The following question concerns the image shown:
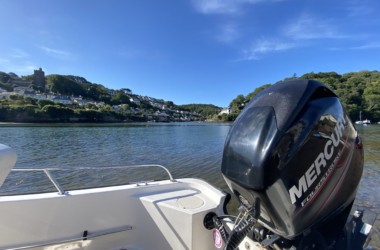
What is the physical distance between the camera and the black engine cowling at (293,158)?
120 centimetres

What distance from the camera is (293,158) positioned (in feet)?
4.01

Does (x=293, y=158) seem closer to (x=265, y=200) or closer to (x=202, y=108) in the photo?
(x=265, y=200)

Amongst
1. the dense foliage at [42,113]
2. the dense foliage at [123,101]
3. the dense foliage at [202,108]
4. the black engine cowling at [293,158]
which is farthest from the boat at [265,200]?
the dense foliage at [202,108]

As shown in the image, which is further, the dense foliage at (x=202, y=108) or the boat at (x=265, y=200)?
the dense foliage at (x=202, y=108)

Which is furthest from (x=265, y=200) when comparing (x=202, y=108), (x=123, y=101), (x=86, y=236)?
(x=202, y=108)

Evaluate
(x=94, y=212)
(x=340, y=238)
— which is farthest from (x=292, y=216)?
(x=94, y=212)

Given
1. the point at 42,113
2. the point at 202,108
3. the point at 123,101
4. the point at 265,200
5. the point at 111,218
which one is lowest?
the point at 42,113

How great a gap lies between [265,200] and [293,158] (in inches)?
10.7

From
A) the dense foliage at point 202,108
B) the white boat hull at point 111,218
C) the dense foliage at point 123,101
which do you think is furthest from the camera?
the dense foliage at point 202,108

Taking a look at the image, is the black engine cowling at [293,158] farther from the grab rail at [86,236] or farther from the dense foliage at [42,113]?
the dense foliage at [42,113]

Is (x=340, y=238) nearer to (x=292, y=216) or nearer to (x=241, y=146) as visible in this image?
(x=292, y=216)

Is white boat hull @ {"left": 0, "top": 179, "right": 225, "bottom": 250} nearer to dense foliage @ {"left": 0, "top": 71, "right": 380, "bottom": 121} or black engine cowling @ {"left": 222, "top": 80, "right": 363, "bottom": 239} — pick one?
black engine cowling @ {"left": 222, "top": 80, "right": 363, "bottom": 239}

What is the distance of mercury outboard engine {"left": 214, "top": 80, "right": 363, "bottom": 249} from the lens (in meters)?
1.21

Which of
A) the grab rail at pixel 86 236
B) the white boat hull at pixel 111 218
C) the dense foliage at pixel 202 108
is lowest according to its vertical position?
the grab rail at pixel 86 236
